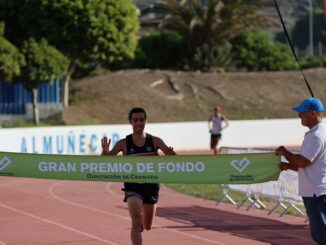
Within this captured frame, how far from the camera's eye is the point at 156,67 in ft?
205

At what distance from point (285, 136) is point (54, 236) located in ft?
82.7

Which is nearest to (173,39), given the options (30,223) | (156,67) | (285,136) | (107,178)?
(156,67)

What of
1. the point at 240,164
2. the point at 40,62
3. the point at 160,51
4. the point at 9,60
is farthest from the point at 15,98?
the point at 240,164

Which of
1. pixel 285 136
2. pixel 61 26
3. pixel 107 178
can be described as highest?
pixel 61 26

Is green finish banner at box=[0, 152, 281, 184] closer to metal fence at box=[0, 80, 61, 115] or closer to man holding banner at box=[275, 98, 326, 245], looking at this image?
man holding banner at box=[275, 98, 326, 245]

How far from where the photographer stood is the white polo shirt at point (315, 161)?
808 cm

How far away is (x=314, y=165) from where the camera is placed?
8133 millimetres

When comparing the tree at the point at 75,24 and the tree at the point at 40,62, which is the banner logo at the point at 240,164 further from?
the tree at the point at 75,24

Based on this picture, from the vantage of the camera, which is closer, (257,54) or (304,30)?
(257,54)

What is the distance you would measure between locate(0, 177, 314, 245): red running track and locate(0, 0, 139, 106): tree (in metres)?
23.1

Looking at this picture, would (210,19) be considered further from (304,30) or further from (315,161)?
(304,30)

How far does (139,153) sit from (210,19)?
45.5 meters

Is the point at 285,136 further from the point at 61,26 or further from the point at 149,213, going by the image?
the point at 149,213

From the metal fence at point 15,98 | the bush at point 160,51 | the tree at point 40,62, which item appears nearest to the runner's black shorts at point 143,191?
the tree at point 40,62
